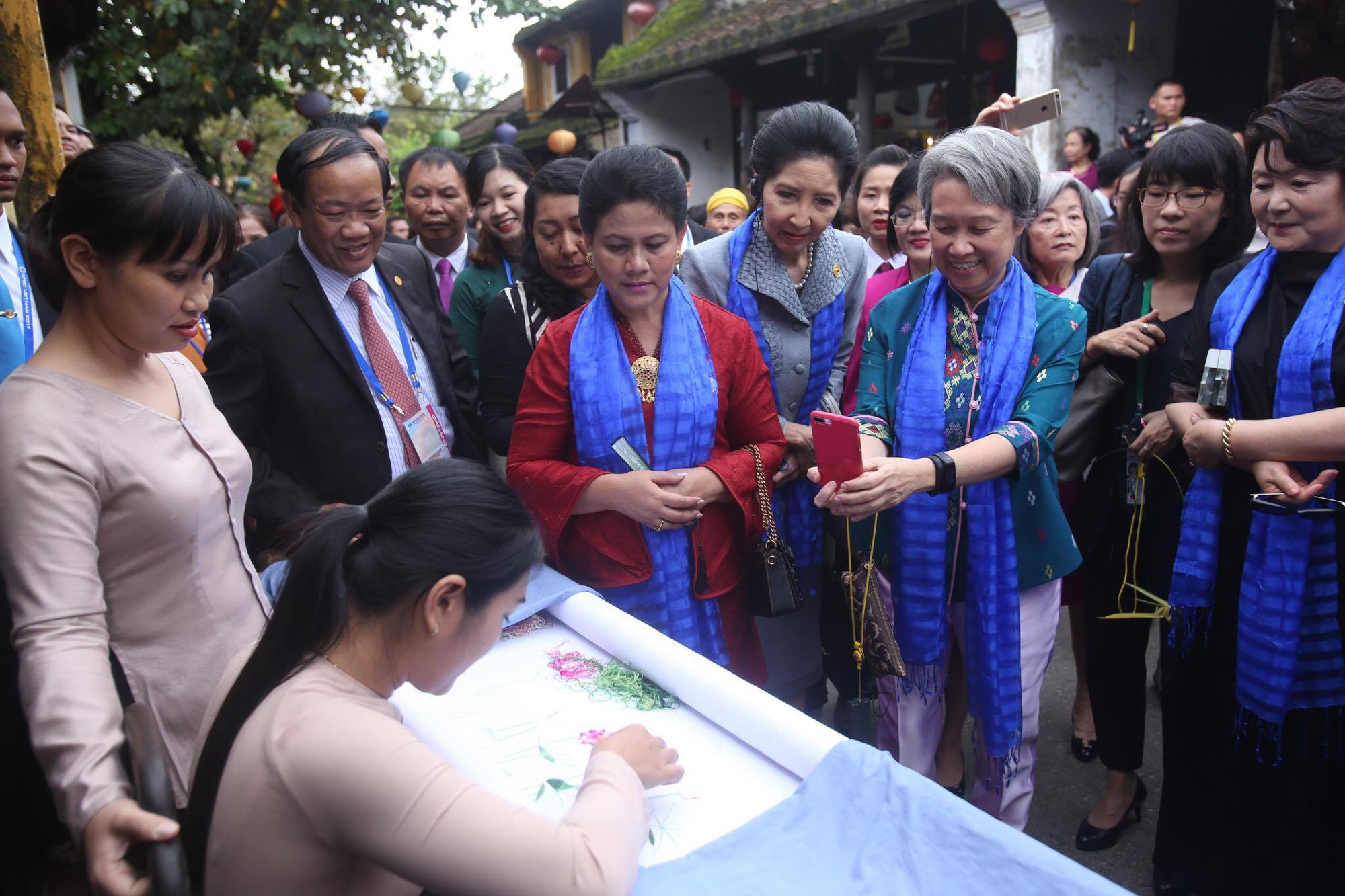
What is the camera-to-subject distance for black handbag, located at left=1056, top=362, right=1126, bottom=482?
2564 millimetres

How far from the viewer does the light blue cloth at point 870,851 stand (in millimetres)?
1122

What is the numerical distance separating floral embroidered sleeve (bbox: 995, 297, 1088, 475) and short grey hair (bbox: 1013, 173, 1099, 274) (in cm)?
89

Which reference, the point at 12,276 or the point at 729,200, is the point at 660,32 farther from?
the point at 12,276

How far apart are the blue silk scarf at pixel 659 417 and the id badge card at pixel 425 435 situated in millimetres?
463

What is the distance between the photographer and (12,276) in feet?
7.00

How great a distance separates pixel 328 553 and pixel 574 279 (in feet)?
5.23

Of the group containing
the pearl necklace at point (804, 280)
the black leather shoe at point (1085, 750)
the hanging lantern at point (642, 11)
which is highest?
the hanging lantern at point (642, 11)

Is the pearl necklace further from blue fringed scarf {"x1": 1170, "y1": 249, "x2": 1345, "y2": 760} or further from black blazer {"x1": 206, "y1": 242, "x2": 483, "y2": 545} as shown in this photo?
black blazer {"x1": 206, "y1": 242, "x2": 483, "y2": 545}

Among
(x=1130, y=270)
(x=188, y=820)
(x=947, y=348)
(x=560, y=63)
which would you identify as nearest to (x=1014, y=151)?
(x=947, y=348)

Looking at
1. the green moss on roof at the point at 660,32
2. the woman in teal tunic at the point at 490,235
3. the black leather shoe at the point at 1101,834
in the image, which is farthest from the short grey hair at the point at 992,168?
the green moss on roof at the point at 660,32

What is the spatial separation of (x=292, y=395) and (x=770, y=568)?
1212 mm

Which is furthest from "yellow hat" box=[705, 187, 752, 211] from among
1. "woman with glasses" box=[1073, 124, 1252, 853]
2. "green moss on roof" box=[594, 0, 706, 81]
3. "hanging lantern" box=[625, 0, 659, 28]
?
"hanging lantern" box=[625, 0, 659, 28]

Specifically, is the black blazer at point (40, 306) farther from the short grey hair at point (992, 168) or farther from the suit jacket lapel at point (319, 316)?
the short grey hair at point (992, 168)

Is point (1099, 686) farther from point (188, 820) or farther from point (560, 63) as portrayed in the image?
point (560, 63)
